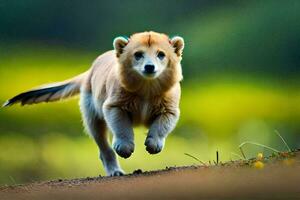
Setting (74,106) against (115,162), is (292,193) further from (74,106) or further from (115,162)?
(74,106)

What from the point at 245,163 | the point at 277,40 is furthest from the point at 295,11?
the point at 245,163

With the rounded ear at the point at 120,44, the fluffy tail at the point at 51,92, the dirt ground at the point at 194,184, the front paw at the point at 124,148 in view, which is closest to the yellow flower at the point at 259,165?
the dirt ground at the point at 194,184

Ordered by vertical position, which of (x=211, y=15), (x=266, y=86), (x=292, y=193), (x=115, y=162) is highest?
(x=211, y=15)

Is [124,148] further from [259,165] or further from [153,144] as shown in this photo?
[259,165]

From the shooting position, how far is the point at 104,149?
858 centimetres

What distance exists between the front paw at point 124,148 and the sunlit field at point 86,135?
298 cm

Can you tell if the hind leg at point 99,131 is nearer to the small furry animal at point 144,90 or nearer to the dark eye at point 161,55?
the small furry animal at point 144,90

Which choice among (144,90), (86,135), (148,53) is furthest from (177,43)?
(86,135)

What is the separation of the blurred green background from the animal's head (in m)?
2.34

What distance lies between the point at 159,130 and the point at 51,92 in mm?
2016

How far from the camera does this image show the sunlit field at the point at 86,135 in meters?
10.5

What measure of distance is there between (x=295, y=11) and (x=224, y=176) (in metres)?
4.06

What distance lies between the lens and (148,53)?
7418 millimetres

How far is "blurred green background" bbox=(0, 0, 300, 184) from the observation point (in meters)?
10.4
